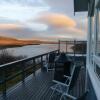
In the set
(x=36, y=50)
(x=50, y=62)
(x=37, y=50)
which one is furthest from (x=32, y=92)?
(x=36, y=50)

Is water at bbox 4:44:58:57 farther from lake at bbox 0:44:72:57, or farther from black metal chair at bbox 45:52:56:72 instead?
black metal chair at bbox 45:52:56:72

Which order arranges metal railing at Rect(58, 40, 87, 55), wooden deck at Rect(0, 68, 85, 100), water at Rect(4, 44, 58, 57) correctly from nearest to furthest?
1. wooden deck at Rect(0, 68, 85, 100)
2. metal railing at Rect(58, 40, 87, 55)
3. water at Rect(4, 44, 58, 57)

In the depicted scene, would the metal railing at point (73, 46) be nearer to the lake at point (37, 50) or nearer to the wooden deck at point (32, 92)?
the lake at point (37, 50)

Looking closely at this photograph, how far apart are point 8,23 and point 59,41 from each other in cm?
744

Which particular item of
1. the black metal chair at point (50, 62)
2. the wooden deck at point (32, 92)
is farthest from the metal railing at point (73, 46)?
the wooden deck at point (32, 92)

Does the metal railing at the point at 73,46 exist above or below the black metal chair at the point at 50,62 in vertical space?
above

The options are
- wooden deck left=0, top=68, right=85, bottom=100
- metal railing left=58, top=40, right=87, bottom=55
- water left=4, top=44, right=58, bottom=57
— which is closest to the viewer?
wooden deck left=0, top=68, right=85, bottom=100

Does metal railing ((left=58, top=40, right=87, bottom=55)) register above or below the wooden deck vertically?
above

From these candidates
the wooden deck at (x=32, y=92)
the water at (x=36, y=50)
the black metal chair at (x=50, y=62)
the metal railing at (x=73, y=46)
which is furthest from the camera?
the water at (x=36, y=50)

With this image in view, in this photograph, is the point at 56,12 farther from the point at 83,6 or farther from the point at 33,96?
the point at 33,96

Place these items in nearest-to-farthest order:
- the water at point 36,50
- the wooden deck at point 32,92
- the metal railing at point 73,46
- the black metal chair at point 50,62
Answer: the wooden deck at point 32,92 → the black metal chair at point 50,62 → the metal railing at point 73,46 → the water at point 36,50

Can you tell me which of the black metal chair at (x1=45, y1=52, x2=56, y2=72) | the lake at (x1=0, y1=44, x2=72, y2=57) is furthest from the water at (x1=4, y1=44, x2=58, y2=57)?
the black metal chair at (x1=45, y1=52, x2=56, y2=72)

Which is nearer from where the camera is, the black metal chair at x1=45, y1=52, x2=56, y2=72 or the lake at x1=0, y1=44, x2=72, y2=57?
the black metal chair at x1=45, y1=52, x2=56, y2=72

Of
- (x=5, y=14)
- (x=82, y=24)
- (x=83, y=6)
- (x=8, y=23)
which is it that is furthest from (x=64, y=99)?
(x=8, y=23)
